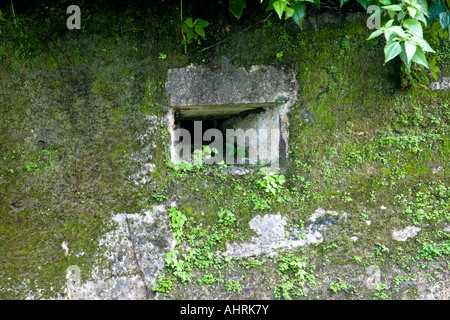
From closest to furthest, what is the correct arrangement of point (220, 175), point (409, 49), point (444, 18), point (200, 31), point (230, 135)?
point (409, 49)
point (444, 18)
point (200, 31)
point (220, 175)
point (230, 135)

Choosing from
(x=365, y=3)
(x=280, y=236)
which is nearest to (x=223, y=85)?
(x=365, y=3)

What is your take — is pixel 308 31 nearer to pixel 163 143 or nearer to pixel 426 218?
pixel 163 143

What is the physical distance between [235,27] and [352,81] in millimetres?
949

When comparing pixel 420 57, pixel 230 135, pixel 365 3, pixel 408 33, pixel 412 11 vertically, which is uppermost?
pixel 365 3

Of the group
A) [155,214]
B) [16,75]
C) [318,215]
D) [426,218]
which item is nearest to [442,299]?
[426,218]

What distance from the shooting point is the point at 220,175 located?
258 cm

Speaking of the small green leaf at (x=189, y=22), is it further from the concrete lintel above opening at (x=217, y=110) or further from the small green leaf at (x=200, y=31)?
the concrete lintel above opening at (x=217, y=110)

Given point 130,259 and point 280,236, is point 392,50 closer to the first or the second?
point 280,236

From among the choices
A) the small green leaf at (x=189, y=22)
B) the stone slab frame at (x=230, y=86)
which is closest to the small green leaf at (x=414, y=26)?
the stone slab frame at (x=230, y=86)

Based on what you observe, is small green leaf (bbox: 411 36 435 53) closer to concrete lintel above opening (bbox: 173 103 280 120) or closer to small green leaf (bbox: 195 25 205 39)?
concrete lintel above opening (bbox: 173 103 280 120)

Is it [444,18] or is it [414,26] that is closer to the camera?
[414,26]

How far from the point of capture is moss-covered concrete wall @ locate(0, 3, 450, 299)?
247 cm

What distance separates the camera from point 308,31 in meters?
2.54

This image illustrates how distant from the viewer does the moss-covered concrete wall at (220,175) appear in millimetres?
2467
